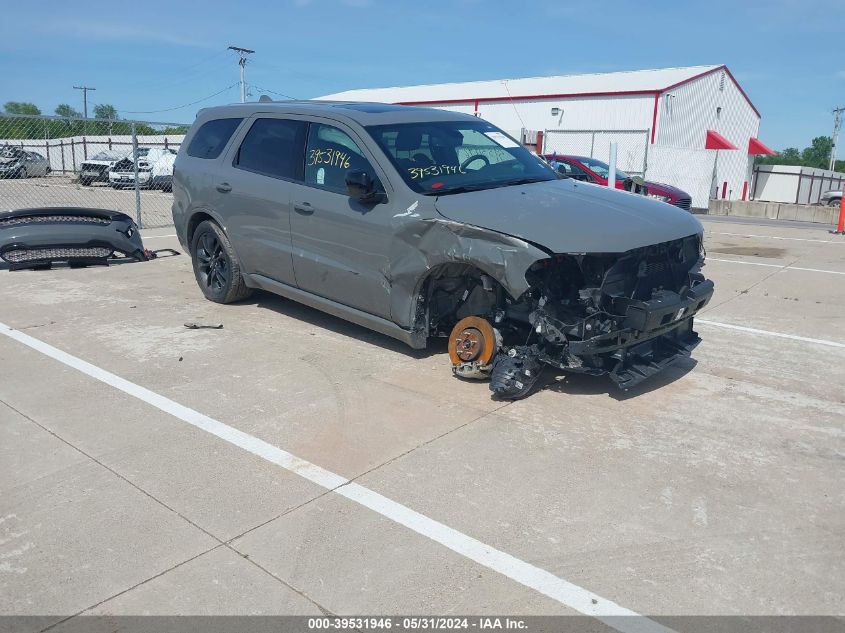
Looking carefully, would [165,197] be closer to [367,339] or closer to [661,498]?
[367,339]

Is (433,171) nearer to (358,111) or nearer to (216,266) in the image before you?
(358,111)

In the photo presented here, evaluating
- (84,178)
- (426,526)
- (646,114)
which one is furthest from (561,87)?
(426,526)

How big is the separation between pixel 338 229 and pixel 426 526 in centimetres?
287

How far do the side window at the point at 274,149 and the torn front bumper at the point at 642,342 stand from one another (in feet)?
9.57

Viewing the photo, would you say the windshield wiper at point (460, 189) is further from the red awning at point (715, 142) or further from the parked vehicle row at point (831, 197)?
the parked vehicle row at point (831, 197)

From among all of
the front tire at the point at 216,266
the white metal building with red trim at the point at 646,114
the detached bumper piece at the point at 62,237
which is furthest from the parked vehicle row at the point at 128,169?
the front tire at the point at 216,266

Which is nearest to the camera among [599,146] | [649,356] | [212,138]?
[649,356]

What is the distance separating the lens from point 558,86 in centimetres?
3566

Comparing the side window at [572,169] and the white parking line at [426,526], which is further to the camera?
the side window at [572,169]

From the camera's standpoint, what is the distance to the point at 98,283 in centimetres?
821

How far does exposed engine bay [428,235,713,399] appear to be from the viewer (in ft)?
14.8

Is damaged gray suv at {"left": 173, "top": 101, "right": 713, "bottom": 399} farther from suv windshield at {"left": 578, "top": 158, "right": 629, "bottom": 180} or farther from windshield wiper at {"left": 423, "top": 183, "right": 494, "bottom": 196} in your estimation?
suv windshield at {"left": 578, "top": 158, "right": 629, "bottom": 180}

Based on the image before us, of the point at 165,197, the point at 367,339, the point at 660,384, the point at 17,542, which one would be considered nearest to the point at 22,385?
the point at 17,542

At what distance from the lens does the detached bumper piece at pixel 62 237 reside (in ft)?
27.6
